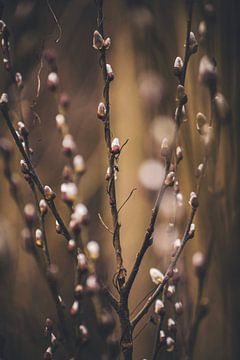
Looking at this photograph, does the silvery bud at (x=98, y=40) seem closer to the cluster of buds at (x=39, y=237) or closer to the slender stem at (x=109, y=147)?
the slender stem at (x=109, y=147)

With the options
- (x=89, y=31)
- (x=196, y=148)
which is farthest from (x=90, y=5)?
(x=196, y=148)

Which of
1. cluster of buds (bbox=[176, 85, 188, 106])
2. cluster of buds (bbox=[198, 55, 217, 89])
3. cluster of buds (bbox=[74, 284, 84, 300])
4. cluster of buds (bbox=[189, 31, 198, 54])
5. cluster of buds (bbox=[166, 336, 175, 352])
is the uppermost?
cluster of buds (bbox=[189, 31, 198, 54])

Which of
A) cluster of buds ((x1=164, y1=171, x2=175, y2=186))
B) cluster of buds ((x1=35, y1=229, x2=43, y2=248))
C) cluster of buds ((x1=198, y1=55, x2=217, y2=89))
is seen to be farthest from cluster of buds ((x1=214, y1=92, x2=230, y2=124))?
cluster of buds ((x1=35, y1=229, x2=43, y2=248))

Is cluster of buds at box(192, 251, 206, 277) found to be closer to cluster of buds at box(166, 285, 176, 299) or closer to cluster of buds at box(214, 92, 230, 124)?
cluster of buds at box(166, 285, 176, 299)

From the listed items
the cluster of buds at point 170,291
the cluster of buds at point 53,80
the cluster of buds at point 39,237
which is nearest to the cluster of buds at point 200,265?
the cluster of buds at point 170,291

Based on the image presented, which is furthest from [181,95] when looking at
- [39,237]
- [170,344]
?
[170,344]

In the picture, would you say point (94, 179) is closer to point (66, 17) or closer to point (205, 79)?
point (66, 17)

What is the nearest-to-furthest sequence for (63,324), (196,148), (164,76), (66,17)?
(63,324) < (196,148) < (164,76) < (66,17)

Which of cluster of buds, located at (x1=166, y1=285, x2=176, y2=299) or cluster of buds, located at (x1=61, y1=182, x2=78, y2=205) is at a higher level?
cluster of buds, located at (x1=61, y1=182, x2=78, y2=205)
